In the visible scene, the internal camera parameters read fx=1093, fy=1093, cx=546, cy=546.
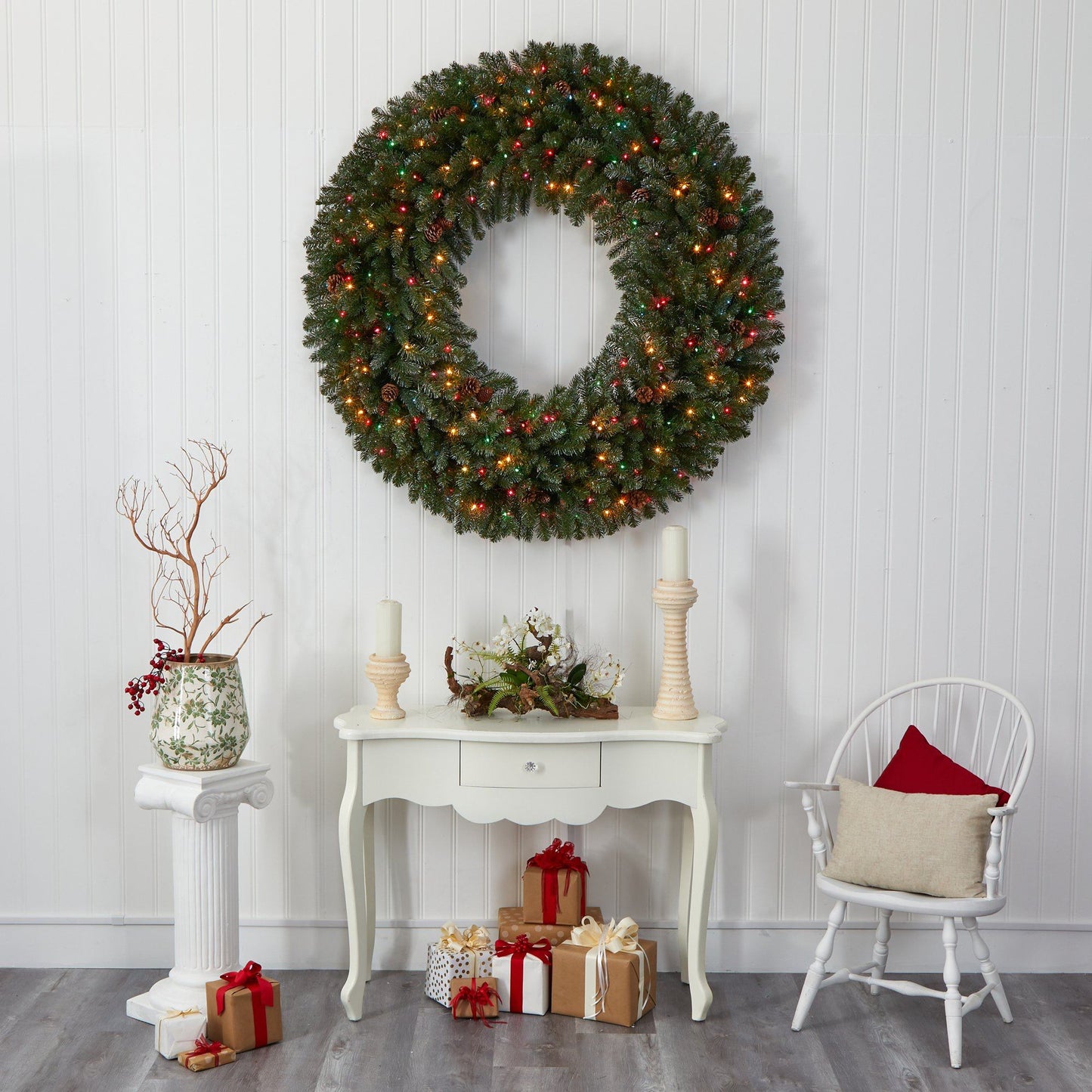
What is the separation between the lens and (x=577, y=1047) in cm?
244

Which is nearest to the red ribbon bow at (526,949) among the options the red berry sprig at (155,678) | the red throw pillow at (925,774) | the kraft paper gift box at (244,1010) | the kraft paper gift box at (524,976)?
the kraft paper gift box at (524,976)

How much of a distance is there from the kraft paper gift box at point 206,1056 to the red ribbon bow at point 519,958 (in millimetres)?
638

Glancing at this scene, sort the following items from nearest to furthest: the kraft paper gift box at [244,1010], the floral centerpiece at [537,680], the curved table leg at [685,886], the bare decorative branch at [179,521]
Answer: the kraft paper gift box at [244,1010] < the floral centerpiece at [537,680] < the curved table leg at [685,886] < the bare decorative branch at [179,521]

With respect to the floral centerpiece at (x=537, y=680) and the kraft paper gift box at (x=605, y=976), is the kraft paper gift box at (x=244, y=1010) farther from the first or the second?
the floral centerpiece at (x=537, y=680)

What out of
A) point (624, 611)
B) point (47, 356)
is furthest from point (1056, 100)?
point (47, 356)

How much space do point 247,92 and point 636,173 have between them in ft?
3.33

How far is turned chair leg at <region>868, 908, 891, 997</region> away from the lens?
269 centimetres

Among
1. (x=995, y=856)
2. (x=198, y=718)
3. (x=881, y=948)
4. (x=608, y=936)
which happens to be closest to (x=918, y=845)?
(x=995, y=856)

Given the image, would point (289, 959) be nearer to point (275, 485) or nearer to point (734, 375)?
point (275, 485)

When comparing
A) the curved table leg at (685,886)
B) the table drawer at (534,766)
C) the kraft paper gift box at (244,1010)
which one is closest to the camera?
the kraft paper gift box at (244,1010)

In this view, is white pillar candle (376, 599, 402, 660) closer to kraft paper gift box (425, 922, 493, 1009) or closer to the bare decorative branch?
the bare decorative branch

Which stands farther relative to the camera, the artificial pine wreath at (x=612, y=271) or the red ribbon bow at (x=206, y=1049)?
the artificial pine wreath at (x=612, y=271)

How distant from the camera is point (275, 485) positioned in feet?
Result: 9.34

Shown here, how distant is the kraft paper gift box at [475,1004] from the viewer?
255 cm
